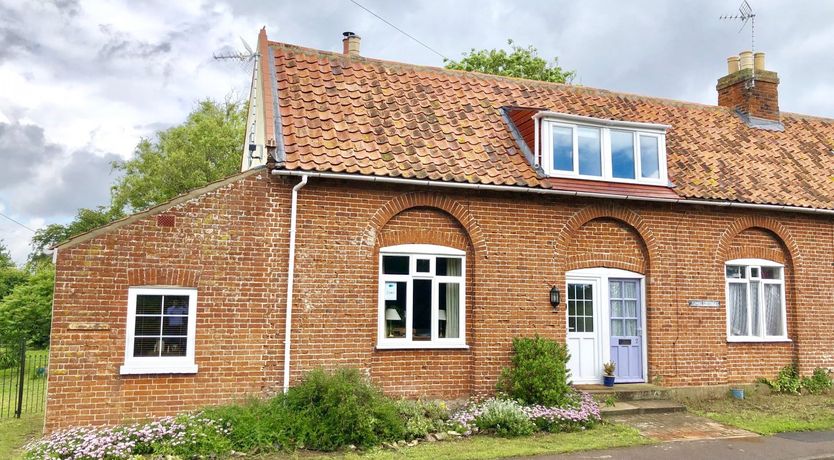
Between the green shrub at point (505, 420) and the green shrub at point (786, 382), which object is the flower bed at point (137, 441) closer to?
the green shrub at point (505, 420)

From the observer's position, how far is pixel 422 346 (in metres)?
11.8

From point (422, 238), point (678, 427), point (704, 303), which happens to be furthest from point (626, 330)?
point (422, 238)

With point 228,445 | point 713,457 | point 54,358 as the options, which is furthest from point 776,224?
point 54,358

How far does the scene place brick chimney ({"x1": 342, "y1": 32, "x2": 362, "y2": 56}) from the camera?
16031 millimetres

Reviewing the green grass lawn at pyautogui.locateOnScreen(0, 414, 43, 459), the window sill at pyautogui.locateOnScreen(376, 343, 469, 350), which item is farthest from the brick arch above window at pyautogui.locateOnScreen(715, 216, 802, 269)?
the green grass lawn at pyautogui.locateOnScreen(0, 414, 43, 459)

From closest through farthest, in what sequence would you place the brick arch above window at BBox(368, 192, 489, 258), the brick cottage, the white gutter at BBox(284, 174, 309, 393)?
the brick cottage, the white gutter at BBox(284, 174, 309, 393), the brick arch above window at BBox(368, 192, 489, 258)

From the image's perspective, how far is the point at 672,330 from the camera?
1355 cm

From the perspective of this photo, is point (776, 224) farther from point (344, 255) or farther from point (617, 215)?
point (344, 255)

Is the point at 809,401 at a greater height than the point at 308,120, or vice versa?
the point at 308,120

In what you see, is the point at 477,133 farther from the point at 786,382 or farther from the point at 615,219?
the point at 786,382

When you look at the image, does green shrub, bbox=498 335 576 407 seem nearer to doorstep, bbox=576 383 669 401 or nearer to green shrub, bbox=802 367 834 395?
doorstep, bbox=576 383 669 401

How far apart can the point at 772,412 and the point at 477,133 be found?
8.33m

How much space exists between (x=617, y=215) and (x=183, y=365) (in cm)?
912

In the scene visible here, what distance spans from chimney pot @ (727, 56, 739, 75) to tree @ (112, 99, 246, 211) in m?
25.8
